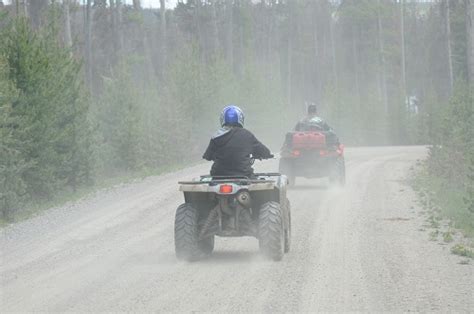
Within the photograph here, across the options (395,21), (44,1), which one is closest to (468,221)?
(44,1)

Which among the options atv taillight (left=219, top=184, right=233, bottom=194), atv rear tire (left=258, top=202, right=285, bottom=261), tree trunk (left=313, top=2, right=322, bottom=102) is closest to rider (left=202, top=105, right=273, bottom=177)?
atv taillight (left=219, top=184, right=233, bottom=194)

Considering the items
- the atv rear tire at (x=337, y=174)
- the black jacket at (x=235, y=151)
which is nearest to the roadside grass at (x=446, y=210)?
the atv rear tire at (x=337, y=174)

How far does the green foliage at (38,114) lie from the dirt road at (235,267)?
6.96ft

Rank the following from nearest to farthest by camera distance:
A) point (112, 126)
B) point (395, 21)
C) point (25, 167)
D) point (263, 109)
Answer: point (25, 167) → point (112, 126) → point (263, 109) → point (395, 21)

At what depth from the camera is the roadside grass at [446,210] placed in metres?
14.0

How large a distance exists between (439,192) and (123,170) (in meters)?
15.1

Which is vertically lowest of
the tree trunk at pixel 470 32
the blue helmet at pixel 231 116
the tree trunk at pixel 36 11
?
the blue helmet at pixel 231 116

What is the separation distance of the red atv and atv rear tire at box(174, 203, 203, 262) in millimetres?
11185

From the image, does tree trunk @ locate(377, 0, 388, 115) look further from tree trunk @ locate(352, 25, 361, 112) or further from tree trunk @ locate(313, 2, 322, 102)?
tree trunk @ locate(313, 2, 322, 102)

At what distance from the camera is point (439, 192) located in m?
21.6

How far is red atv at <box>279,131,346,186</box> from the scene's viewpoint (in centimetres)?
2322

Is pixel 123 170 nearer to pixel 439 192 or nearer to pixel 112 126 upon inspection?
pixel 112 126

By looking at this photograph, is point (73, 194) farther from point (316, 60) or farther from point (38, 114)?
point (316, 60)

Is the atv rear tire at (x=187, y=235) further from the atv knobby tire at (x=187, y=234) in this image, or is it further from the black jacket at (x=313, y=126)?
the black jacket at (x=313, y=126)
